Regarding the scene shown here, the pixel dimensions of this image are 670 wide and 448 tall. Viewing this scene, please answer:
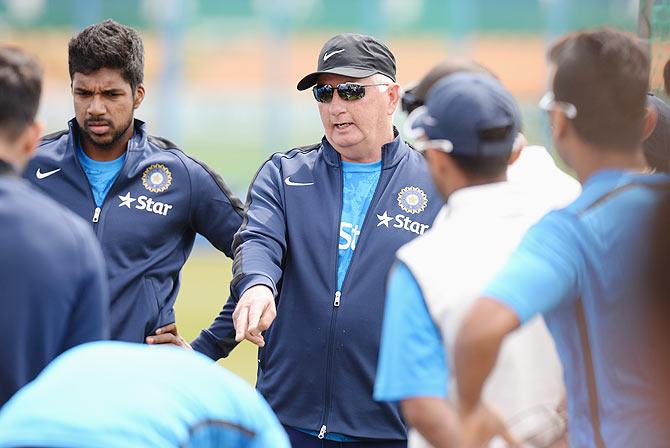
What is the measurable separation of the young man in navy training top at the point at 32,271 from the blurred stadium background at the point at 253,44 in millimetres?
19024

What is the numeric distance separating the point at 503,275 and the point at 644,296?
1.27ft

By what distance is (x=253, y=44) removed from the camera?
24234mm

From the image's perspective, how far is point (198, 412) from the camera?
2.29 m

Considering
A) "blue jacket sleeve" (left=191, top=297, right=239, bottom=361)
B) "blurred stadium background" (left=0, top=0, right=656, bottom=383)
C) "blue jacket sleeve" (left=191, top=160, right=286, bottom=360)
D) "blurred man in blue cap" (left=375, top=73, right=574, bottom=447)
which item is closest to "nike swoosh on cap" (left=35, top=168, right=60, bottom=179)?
"blue jacket sleeve" (left=191, top=160, right=286, bottom=360)

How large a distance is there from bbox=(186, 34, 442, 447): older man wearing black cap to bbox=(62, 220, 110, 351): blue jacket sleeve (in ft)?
3.97

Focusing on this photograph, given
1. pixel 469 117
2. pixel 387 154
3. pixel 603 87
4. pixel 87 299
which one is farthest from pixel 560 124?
pixel 387 154

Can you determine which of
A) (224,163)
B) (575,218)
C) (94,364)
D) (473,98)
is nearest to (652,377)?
(575,218)

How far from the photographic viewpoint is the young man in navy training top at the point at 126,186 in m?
4.81

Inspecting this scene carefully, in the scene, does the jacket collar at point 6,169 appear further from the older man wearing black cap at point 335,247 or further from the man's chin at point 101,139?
the man's chin at point 101,139

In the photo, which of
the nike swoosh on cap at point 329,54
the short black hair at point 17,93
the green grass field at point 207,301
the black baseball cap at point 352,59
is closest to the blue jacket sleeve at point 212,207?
the black baseball cap at point 352,59

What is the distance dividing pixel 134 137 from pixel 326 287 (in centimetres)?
110

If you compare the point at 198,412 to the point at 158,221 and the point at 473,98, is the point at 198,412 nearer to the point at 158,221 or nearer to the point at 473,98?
the point at 473,98

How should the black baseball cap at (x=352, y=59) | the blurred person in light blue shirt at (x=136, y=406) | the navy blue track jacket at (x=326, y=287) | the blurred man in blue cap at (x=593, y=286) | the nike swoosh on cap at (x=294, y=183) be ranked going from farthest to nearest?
the black baseball cap at (x=352, y=59)
the nike swoosh on cap at (x=294, y=183)
the navy blue track jacket at (x=326, y=287)
the blurred man in blue cap at (x=593, y=286)
the blurred person in light blue shirt at (x=136, y=406)

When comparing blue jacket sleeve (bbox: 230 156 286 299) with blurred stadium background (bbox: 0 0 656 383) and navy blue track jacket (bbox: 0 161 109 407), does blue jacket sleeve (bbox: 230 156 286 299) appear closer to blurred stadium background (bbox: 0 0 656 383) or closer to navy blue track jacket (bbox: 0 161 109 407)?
navy blue track jacket (bbox: 0 161 109 407)
